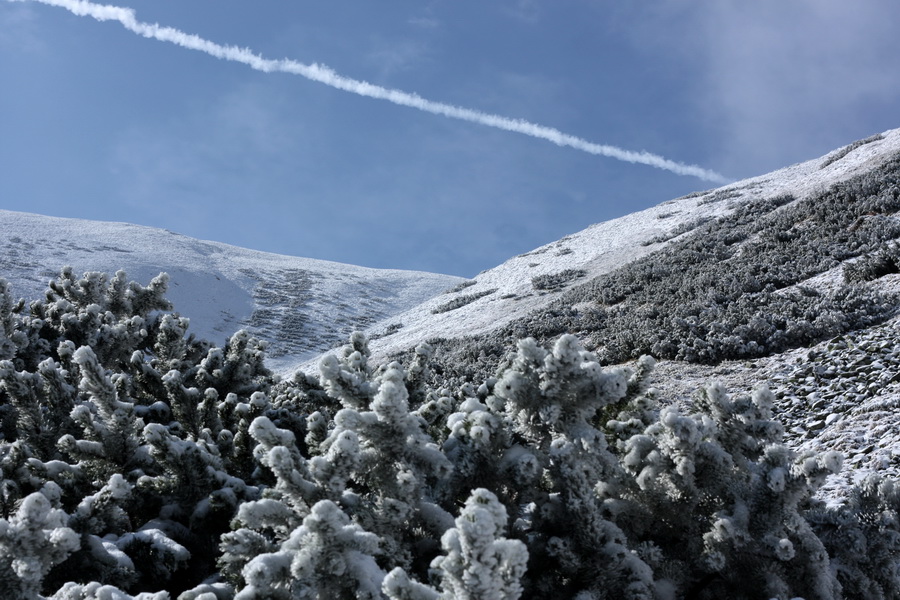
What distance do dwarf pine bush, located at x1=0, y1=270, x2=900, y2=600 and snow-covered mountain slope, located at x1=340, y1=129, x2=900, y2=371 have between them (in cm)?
1488

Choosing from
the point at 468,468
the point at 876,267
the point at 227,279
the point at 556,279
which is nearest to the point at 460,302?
the point at 556,279

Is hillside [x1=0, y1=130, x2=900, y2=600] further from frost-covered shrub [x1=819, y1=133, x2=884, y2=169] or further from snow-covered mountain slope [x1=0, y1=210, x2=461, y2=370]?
frost-covered shrub [x1=819, y1=133, x2=884, y2=169]

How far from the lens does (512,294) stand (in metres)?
25.0

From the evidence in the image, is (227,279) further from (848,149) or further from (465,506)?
(465,506)

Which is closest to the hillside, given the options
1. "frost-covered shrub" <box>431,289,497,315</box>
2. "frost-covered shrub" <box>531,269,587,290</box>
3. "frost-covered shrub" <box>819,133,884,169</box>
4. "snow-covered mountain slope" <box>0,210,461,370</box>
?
"frost-covered shrub" <box>531,269,587,290</box>

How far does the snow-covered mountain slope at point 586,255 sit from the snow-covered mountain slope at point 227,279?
4523mm

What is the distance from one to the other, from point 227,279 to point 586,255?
21767mm

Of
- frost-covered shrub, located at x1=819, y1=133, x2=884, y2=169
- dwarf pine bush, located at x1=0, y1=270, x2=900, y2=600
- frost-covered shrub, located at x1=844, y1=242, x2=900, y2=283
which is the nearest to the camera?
dwarf pine bush, located at x1=0, y1=270, x2=900, y2=600

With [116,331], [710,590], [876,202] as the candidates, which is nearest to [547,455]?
[710,590]

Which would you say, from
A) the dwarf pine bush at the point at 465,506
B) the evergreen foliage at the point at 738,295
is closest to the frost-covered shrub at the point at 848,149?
the evergreen foliage at the point at 738,295

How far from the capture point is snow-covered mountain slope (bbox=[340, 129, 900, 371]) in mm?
22828

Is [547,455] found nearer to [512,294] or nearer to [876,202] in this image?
[876,202]

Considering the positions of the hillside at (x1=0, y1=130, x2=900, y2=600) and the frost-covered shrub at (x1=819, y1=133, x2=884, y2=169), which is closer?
the hillside at (x1=0, y1=130, x2=900, y2=600)

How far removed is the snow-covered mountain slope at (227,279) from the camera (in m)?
28.7
